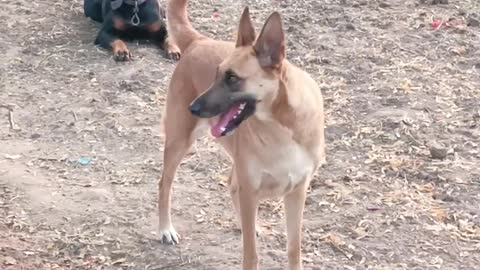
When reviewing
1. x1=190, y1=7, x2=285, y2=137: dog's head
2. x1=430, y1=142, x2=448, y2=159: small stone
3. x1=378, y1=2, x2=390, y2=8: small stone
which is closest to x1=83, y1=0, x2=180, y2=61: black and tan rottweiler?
x1=378, y1=2, x2=390, y2=8: small stone

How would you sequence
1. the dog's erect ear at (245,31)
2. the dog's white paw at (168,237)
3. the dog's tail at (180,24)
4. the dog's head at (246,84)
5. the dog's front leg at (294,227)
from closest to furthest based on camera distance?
the dog's head at (246,84), the dog's erect ear at (245,31), the dog's front leg at (294,227), the dog's tail at (180,24), the dog's white paw at (168,237)

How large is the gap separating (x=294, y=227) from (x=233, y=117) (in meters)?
0.74

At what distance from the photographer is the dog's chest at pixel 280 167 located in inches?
151

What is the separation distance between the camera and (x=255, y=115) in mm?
3760

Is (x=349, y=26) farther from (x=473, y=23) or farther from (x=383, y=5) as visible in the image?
(x=473, y=23)

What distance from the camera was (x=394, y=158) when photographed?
17.4ft

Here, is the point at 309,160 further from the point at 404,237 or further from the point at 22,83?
the point at 22,83

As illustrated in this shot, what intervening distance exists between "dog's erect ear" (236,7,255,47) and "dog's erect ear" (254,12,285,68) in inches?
5.1

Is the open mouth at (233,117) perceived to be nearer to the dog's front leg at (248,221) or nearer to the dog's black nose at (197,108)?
the dog's black nose at (197,108)

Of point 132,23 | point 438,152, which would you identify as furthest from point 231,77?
point 132,23

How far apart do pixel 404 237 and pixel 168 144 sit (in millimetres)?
1255

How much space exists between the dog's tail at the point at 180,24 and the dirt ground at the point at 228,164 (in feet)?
3.14

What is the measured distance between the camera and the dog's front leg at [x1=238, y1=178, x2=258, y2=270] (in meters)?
3.94

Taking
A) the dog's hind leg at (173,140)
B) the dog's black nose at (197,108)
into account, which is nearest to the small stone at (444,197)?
the dog's hind leg at (173,140)
